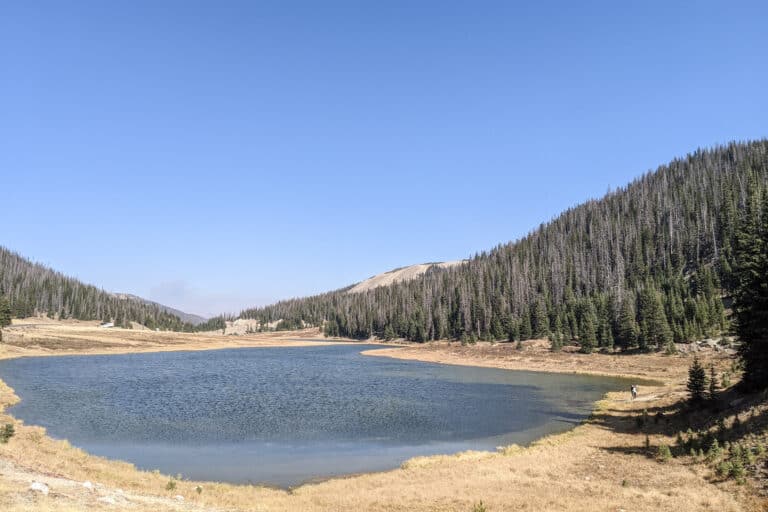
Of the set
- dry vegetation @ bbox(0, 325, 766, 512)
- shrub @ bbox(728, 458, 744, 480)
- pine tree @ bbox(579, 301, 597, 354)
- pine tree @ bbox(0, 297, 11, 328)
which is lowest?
dry vegetation @ bbox(0, 325, 766, 512)

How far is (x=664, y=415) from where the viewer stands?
3966 centimetres

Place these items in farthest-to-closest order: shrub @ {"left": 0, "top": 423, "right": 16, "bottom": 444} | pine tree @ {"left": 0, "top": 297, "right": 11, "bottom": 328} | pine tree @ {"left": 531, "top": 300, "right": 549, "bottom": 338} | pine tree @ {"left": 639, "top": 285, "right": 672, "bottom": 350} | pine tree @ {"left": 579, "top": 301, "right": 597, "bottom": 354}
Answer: pine tree @ {"left": 531, "top": 300, "right": 549, "bottom": 338} → pine tree @ {"left": 0, "top": 297, "right": 11, "bottom": 328} → pine tree @ {"left": 579, "top": 301, "right": 597, "bottom": 354} → pine tree @ {"left": 639, "top": 285, "right": 672, "bottom": 350} → shrub @ {"left": 0, "top": 423, "right": 16, "bottom": 444}

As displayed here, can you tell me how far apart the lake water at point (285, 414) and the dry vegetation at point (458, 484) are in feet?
10.4

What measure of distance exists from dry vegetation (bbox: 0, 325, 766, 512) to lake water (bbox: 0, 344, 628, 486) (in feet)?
10.4

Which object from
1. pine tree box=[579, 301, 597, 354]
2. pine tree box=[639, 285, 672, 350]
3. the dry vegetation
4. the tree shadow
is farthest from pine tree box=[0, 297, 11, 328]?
pine tree box=[639, 285, 672, 350]

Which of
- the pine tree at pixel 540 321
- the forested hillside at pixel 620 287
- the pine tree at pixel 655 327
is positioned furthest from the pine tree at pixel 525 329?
the pine tree at pixel 655 327

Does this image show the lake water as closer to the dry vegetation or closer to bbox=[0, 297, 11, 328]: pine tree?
the dry vegetation

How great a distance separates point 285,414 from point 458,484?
24.9m

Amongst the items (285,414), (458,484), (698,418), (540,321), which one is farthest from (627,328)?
(458,484)

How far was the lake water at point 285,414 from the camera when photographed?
30969 mm

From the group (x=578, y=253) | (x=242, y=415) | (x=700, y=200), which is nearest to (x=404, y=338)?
(x=578, y=253)

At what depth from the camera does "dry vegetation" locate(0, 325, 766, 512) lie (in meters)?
19.1

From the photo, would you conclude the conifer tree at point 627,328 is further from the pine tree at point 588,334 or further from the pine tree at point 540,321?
the pine tree at point 540,321

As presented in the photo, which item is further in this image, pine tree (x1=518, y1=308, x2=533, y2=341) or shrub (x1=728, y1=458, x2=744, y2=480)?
pine tree (x1=518, y1=308, x2=533, y2=341)
